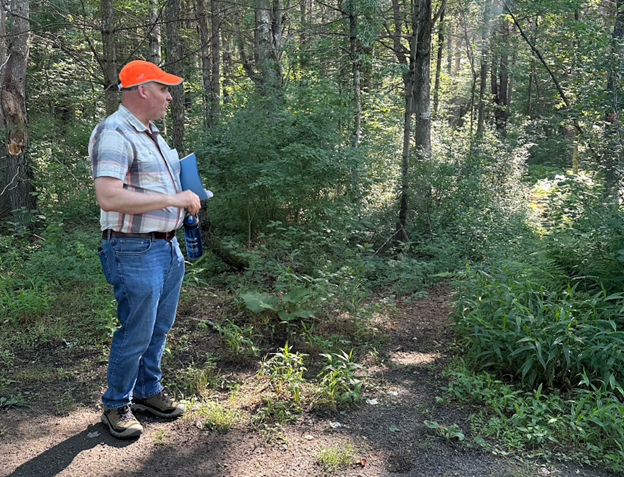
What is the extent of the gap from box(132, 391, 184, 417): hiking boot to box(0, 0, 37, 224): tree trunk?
239 inches

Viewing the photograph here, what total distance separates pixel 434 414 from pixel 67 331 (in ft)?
11.5

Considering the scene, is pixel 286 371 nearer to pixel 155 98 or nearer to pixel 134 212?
pixel 134 212

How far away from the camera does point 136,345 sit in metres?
2.93

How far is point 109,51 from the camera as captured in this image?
20.6ft

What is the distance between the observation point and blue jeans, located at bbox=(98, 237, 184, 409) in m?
2.79

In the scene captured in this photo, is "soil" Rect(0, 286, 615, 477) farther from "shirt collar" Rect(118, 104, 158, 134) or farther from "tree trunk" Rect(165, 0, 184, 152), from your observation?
"tree trunk" Rect(165, 0, 184, 152)

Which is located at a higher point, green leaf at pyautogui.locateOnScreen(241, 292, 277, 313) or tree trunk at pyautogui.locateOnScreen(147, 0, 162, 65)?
tree trunk at pyautogui.locateOnScreen(147, 0, 162, 65)

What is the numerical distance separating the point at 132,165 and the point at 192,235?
0.72m

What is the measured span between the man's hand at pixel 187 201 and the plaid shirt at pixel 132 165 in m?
0.17

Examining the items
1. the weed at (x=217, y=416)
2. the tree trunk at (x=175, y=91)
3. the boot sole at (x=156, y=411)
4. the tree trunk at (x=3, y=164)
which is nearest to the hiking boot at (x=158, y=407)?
the boot sole at (x=156, y=411)

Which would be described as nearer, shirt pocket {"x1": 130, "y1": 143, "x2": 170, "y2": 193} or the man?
the man

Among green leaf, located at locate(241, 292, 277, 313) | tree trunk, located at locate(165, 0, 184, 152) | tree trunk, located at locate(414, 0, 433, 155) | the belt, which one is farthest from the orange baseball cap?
tree trunk, located at locate(414, 0, 433, 155)

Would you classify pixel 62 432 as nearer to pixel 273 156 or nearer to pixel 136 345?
pixel 136 345

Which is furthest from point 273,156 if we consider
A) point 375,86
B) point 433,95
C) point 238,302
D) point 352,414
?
point 433,95
